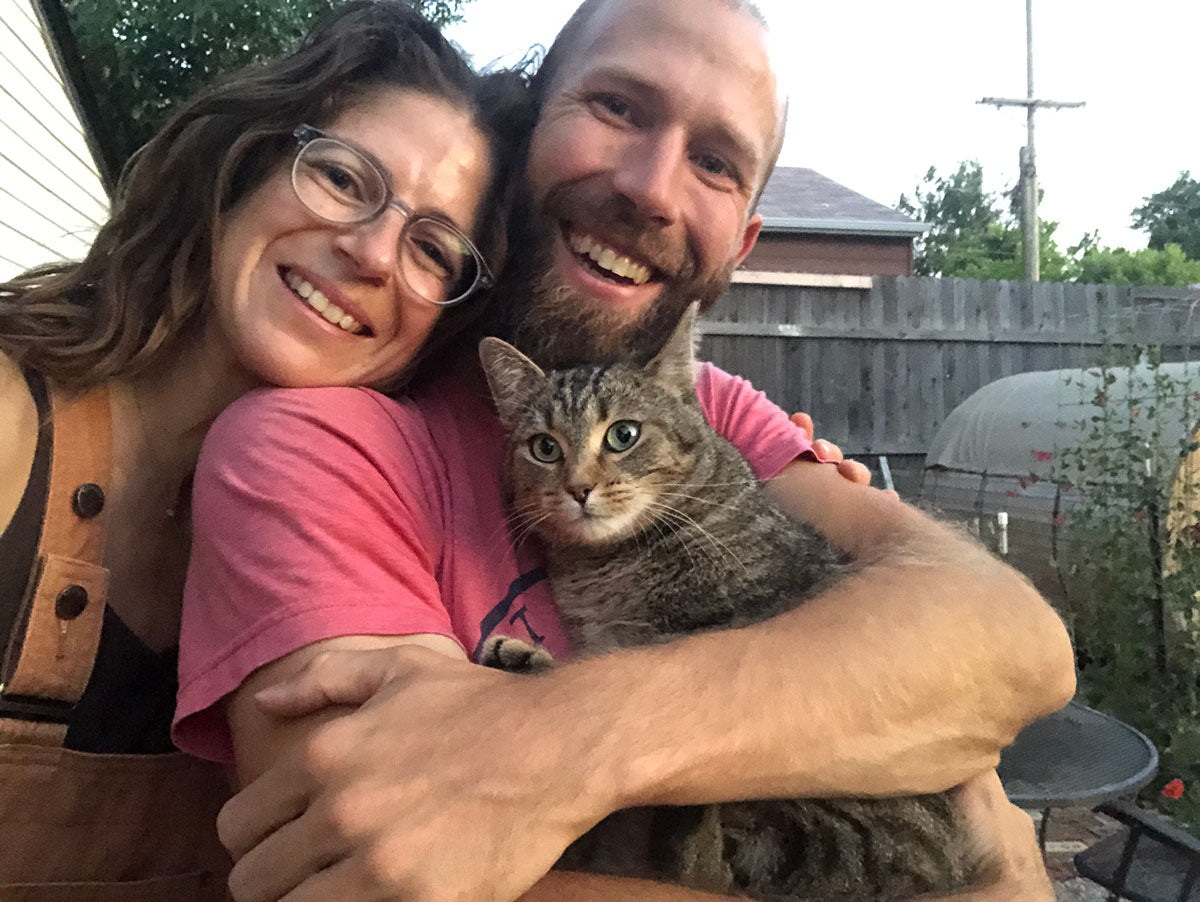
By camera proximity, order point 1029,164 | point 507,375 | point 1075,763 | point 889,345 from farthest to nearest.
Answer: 1. point 1029,164
2. point 889,345
3. point 1075,763
4. point 507,375

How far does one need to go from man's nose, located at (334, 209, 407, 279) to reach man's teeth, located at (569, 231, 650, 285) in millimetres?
499

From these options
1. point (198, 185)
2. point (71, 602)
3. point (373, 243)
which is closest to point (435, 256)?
point (373, 243)

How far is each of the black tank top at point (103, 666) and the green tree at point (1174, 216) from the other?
68.2ft

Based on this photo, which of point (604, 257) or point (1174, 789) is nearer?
point (604, 257)

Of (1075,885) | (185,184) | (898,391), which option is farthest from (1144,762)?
(898,391)

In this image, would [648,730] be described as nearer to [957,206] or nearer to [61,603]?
[61,603]

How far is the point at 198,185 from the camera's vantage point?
5.32 feet

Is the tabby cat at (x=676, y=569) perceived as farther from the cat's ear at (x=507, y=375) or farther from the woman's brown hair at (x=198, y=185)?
the woman's brown hair at (x=198, y=185)

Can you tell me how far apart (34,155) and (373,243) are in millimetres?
3784

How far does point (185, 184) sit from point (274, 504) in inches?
36.6

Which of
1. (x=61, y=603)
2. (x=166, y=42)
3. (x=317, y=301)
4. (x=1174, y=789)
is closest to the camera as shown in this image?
(x=61, y=603)

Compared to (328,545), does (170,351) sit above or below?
above

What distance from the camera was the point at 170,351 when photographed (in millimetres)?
1576

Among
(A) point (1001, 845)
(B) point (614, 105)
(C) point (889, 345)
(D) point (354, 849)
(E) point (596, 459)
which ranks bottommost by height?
(A) point (1001, 845)
